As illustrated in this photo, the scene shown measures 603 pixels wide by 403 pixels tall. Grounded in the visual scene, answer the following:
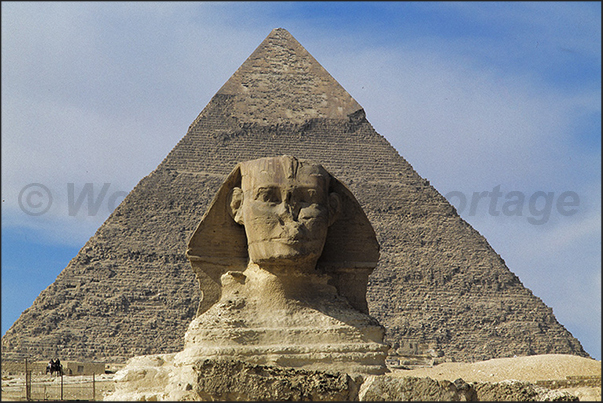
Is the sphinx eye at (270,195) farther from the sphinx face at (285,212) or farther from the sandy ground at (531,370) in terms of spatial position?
the sandy ground at (531,370)

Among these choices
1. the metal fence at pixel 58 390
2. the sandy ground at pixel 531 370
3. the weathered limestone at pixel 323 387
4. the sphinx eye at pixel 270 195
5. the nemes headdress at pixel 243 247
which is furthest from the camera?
the sandy ground at pixel 531 370

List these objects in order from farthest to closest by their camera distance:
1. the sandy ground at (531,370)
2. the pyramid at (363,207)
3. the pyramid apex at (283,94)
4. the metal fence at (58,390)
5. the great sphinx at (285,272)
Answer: the pyramid apex at (283,94) < the pyramid at (363,207) < the sandy ground at (531,370) < the metal fence at (58,390) < the great sphinx at (285,272)

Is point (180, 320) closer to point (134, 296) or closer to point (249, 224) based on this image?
point (134, 296)

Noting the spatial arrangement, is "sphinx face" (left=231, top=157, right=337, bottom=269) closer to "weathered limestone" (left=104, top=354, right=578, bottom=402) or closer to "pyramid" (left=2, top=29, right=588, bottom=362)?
"weathered limestone" (left=104, top=354, right=578, bottom=402)

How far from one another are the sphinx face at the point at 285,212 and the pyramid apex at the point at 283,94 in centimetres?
8268

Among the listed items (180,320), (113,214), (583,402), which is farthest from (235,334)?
(113,214)

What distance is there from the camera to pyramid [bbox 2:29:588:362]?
81.9 metres

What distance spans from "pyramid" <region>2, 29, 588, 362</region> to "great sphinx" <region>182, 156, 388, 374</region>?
73.4 meters

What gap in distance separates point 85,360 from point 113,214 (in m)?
14.6

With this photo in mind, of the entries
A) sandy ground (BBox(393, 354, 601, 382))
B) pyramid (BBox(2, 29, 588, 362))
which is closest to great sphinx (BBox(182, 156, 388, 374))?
sandy ground (BBox(393, 354, 601, 382))

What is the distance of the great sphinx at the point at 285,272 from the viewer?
5.97 metres

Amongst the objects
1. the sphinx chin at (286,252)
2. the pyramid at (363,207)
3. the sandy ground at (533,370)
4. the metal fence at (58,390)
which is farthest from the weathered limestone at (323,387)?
the pyramid at (363,207)

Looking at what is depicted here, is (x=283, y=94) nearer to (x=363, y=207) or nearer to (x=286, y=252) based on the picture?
(x=363, y=207)

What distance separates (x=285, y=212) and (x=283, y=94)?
3304 inches
